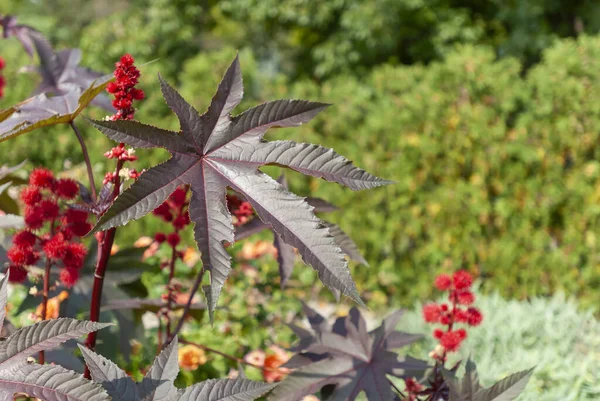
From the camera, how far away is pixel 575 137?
447 centimetres

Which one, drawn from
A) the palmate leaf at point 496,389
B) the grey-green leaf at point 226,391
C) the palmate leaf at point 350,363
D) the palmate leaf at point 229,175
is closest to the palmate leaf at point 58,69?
the palmate leaf at point 229,175

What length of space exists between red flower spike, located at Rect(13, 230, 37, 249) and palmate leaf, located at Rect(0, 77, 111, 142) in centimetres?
20

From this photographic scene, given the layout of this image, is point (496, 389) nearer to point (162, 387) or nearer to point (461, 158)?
point (162, 387)

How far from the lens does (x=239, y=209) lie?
1.55 meters

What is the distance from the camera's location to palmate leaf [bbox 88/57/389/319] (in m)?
0.96

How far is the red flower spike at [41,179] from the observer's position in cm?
122

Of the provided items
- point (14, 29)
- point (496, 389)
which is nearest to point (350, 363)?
point (496, 389)

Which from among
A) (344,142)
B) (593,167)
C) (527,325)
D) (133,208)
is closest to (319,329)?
(133,208)

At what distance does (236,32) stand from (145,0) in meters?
2.64

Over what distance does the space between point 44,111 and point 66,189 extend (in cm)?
23

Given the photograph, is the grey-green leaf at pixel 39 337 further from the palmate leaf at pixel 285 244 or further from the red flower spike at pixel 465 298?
the red flower spike at pixel 465 298

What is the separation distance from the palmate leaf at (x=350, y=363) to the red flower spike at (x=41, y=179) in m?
0.67

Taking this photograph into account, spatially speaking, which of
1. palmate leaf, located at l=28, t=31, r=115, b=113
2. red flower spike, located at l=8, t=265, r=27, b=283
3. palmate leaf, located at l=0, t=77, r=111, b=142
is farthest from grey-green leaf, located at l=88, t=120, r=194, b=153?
palmate leaf, located at l=28, t=31, r=115, b=113

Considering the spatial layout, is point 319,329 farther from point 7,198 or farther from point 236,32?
point 236,32
